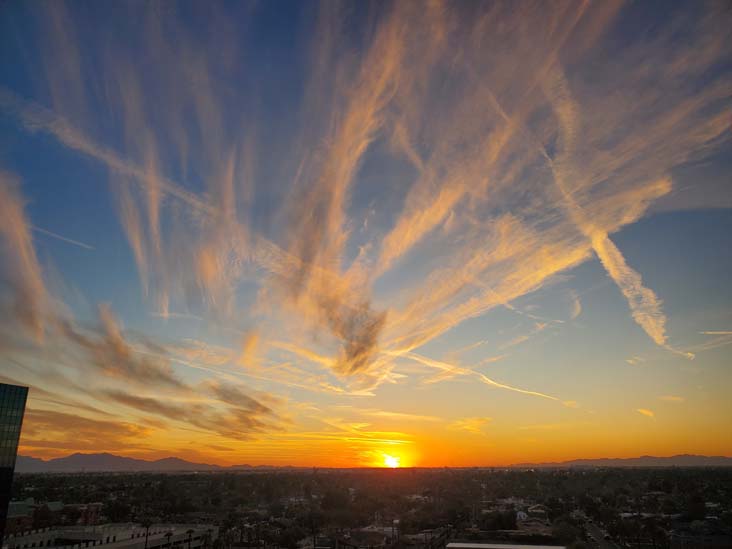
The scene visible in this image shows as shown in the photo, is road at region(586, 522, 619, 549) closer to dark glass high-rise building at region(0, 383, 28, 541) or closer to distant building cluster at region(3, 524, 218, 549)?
distant building cluster at region(3, 524, 218, 549)

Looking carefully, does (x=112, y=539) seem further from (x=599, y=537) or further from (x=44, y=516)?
A: (x=599, y=537)

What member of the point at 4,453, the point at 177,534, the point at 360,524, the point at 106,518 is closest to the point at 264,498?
the point at 106,518

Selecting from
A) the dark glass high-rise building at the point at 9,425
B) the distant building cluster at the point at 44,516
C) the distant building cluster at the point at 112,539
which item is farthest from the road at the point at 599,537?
the distant building cluster at the point at 44,516

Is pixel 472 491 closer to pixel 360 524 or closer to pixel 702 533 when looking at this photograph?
pixel 360 524

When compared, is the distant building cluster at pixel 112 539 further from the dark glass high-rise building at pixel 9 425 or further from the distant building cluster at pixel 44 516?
the dark glass high-rise building at pixel 9 425

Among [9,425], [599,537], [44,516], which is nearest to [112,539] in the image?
[9,425]

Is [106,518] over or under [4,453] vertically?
under

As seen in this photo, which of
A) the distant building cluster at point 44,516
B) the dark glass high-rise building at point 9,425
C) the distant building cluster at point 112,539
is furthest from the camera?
the distant building cluster at point 44,516
